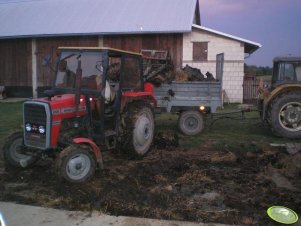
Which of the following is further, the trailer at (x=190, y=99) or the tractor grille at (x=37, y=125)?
the trailer at (x=190, y=99)

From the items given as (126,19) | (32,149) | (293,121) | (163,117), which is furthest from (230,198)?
(126,19)

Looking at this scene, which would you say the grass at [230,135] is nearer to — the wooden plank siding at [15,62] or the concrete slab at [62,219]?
the concrete slab at [62,219]

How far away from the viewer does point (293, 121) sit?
939 centimetres

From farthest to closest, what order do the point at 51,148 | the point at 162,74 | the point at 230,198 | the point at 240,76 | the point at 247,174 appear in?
the point at 240,76 < the point at 162,74 < the point at 247,174 < the point at 51,148 < the point at 230,198

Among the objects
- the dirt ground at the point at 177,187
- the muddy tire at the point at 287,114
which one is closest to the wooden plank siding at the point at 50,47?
the muddy tire at the point at 287,114

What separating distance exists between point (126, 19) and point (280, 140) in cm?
1331

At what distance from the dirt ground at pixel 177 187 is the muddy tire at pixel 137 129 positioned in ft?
0.75

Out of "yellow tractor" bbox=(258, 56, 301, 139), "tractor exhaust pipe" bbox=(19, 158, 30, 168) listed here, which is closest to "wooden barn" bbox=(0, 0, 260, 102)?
"yellow tractor" bbox=(258, 56, 301, 139)

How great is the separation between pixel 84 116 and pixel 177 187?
6.35ft

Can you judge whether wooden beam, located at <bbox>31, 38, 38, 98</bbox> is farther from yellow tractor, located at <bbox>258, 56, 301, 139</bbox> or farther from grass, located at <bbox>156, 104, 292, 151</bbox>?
yellow tractor, located at <bbox>258, 56, 301, 139</bbox>

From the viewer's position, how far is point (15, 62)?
22078 millimetres

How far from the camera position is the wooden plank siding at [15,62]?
21.8 m

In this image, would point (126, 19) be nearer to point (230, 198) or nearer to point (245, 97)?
point (245, 97)

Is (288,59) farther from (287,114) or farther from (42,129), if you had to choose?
(42,129)
